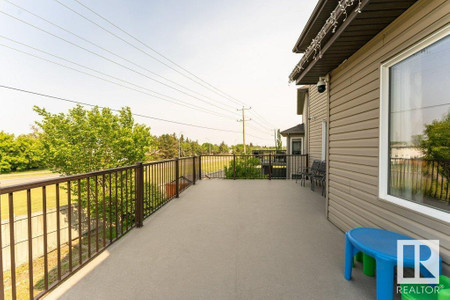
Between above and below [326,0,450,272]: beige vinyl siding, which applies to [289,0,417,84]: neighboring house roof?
above

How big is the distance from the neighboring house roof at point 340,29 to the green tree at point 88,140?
47.5 feet

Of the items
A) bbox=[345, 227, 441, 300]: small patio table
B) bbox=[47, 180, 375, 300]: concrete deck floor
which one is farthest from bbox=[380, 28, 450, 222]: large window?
bbox=[47, 180, 375, 300]: concrete deck floor

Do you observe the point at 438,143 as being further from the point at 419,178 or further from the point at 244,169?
the point at 244,169

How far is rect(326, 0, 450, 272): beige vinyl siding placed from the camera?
5.33ft

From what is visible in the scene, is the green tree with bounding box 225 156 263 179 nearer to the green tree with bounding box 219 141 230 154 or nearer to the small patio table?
the small patio table

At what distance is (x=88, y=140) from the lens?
14391 millimetres

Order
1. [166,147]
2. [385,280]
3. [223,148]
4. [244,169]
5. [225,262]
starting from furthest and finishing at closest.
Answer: [223,148] → [166,147] → [244,169] → [225,262] → [385,280]

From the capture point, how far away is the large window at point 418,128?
1.73 meters

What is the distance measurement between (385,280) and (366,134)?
165cm

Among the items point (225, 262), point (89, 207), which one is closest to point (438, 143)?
point (225, 262)

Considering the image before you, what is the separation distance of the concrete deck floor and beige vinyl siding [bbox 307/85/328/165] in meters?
3.96

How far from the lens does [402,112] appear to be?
80.9 inches

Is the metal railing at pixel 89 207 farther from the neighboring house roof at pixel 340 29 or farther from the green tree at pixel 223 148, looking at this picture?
the green tree at pixel 223 148

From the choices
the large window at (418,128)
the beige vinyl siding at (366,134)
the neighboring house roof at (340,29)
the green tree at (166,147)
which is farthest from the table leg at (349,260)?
the green tree at (166,147)
